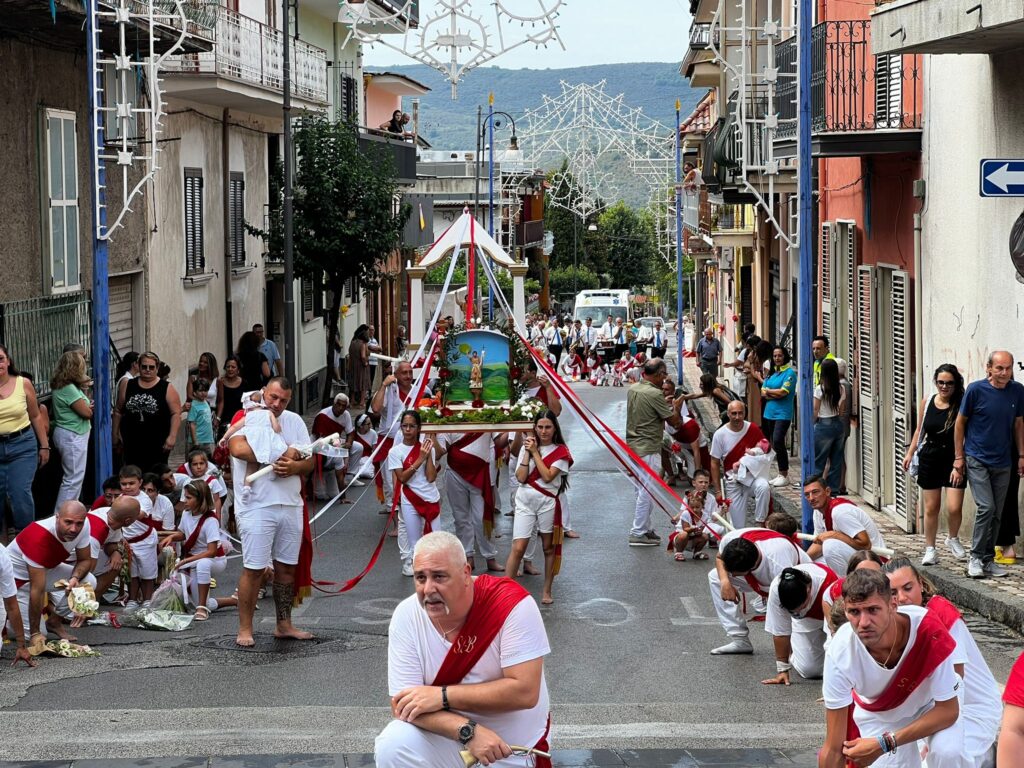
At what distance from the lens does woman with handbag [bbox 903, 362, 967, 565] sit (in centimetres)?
1305

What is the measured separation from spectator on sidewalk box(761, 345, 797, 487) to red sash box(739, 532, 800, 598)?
851cm

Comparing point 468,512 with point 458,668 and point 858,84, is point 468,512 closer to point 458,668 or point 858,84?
point 858,84

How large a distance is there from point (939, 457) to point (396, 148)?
1038 inches

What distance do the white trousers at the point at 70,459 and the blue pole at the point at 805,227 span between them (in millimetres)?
6570

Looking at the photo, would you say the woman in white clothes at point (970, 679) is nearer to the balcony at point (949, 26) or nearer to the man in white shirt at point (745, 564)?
the man in white shirt at point (745, 564)

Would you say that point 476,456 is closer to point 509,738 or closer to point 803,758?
point 803,758

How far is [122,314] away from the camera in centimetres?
2145

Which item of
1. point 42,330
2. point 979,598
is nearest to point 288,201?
point 42,330

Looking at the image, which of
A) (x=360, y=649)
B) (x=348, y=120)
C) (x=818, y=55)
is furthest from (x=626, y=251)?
(x=360, y=649)

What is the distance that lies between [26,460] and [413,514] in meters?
3.28

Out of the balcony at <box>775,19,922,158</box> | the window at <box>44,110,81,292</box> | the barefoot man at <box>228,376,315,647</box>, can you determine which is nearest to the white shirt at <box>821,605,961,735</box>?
the barefoot man at <box>228,376,315,647</box>

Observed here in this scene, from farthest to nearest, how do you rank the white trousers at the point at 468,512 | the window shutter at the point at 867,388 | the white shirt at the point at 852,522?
the window shutter at the point at 867,388
the white trousers at the point at 468,512
the white shirt at the point at 852,522

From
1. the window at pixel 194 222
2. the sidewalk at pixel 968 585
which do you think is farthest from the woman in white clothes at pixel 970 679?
the window at pixel 194 222

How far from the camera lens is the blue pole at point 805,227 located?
14695 millimetres
